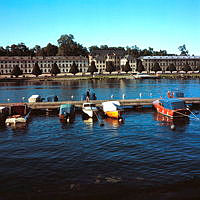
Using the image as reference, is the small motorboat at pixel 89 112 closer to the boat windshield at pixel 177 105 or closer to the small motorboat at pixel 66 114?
the small motorboat at pixel 66 114

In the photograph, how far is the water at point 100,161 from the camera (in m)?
19.4

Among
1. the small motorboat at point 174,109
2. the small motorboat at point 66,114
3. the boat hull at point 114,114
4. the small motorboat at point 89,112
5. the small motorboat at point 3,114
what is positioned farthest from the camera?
the small motorboat at point 89,112

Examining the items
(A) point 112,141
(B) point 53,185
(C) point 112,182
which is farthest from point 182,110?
(B) point 53,185

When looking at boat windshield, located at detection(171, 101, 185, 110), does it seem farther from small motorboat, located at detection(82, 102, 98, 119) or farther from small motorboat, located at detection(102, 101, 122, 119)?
small motorboat, located at detection(82, 102, 98, 119)

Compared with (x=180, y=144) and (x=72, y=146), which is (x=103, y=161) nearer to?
(x=72, y=146)

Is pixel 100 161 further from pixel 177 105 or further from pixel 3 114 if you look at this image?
pixel 3 114

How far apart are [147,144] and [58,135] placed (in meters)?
13.0

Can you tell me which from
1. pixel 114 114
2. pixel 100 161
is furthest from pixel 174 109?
pixel 100 161

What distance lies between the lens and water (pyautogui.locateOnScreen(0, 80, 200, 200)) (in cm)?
1941

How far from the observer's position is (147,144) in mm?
30500

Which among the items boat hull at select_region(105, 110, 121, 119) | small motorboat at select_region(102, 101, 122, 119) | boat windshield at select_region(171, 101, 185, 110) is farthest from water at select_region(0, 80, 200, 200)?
boat windshield at select_region(171, 101, 185, 110)

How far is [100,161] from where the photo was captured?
2519 centimetres

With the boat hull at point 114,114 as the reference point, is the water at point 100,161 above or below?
below

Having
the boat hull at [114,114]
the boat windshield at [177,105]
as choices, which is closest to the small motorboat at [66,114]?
the boat hull at [114,114]
